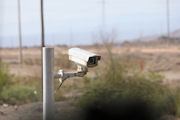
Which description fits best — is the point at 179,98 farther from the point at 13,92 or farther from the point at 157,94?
the point at 13,92

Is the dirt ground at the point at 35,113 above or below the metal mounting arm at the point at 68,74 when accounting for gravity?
below

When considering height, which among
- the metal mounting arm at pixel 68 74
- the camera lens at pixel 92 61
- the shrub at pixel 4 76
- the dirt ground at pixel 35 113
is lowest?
the dirt ground at pixel 35 113

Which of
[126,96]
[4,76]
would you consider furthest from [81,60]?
[4,76]

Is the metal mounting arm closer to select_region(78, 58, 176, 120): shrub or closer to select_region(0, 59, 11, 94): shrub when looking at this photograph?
select_region(78, 58, 176, 120): shrub

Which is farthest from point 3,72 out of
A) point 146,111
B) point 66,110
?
point 146,111

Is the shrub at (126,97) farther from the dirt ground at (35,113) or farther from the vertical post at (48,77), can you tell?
the vertical post at (48,77)

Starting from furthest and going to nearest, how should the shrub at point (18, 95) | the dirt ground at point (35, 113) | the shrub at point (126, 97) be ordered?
the shrub at point (18, 95), the shrub at point (126, 97), the dirt ground at point (35, 113)

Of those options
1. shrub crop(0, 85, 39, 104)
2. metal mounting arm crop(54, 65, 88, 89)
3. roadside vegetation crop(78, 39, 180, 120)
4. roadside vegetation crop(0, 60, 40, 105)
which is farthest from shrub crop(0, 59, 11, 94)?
metal mounting arm crop(54, 65, 88, 89)

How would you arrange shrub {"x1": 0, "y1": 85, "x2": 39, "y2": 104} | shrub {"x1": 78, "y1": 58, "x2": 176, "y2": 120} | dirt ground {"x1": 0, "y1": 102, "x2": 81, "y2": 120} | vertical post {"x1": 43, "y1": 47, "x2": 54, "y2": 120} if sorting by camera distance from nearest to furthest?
vertical post {"x1": 43, "y1": 47, "x2": 54, "y2": 120} < dirt ground {"x1": 0, "y1": 102, "x2": 81, "y2": 120} < shrub {"x1": 78, "y1": 58, "x2": 176, "y2": 120} < shrub {"x1": 0, "y1": 85, "x2": 39, "y2": 104}

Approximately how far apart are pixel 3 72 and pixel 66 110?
243 centimetres

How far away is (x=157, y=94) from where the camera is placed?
6242 millimetres

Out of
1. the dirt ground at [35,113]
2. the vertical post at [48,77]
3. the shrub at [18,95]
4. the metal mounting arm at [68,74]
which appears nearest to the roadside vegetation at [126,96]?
the dirt ground at [35,113]

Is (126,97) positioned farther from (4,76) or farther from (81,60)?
(81,60)

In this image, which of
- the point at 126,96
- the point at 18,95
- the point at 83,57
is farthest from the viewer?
the point at 18,95
